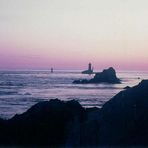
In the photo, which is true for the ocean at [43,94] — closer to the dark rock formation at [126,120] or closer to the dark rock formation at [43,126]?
the dark rock formation at [43,126]

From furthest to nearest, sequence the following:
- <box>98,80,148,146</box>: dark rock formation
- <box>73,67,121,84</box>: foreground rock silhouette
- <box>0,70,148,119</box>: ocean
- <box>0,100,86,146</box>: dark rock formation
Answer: <box>73,67,121,84</box>: foreground rock silhouette → <box>0,70,148,119</box>: ocean → <box>0,100,86,146</box>: dark rock formation → <box>98,80,148,146</box>: dark rock formation

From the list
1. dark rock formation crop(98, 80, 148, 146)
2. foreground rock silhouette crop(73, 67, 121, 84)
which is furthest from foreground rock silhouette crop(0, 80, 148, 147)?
foreground rock silhouette crop(73, 67, 121, 84)

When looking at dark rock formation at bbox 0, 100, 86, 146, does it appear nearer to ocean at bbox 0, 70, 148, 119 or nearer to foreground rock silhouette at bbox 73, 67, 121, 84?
ocean at bbox 0, 70, 148, 119

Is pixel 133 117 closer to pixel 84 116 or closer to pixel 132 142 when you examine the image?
pixel 132 142

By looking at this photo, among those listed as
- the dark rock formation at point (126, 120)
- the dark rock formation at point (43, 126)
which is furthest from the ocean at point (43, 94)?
the dark rock formation at point (126, 120)

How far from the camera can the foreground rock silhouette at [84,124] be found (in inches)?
587

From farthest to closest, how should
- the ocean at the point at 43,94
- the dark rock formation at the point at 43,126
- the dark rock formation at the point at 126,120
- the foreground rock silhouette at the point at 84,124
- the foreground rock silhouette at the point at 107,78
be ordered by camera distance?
1. the foreground rock silhouette at the point at 107,78
2. the ocean at the point at 43,94
3. the dark rock formation at the point at 43,126
4. the foreground rock silhouette at the point at 84,124
5. the dark rock formation at the point at 126,120

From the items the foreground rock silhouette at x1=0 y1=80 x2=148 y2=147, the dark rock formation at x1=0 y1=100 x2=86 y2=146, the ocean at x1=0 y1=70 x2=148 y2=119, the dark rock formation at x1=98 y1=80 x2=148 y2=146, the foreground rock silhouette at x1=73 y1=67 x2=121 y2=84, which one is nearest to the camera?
the dark rock formation at x1=98 y1=80 x2=148 y2=146

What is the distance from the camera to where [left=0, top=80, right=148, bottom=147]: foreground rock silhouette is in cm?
1491

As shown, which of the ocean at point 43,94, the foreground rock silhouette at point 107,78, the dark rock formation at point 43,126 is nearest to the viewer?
the dark rock formation at point 43,126

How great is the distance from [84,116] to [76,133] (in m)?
1.87

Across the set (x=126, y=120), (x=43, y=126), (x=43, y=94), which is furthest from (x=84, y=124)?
(x=43, y=94)

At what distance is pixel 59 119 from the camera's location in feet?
57.9

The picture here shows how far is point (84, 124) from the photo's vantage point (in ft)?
51.0
